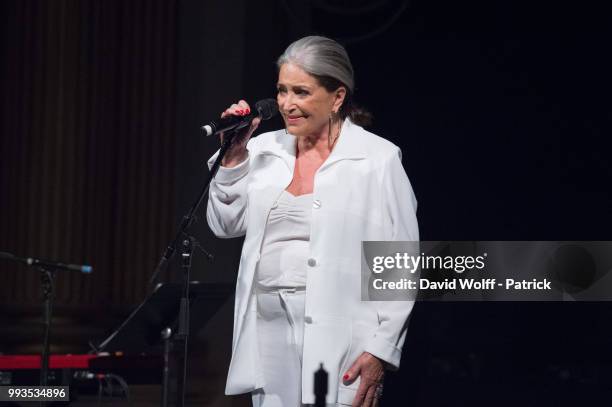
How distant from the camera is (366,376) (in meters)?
2.29

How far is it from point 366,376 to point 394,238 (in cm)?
36

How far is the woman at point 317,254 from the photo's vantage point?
2285 mm

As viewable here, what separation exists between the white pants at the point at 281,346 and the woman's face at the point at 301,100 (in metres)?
0.44

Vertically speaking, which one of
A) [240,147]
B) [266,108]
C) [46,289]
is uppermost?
[266,108]

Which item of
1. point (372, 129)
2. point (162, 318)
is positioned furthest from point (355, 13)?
point (162, 318)

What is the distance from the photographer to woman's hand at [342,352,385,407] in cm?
227

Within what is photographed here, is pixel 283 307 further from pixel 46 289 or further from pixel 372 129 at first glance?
pixel 372 129

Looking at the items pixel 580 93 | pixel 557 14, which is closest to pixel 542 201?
pixel 580 93

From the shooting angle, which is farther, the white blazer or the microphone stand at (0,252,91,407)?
the microphone stand at (0,252,91,407)

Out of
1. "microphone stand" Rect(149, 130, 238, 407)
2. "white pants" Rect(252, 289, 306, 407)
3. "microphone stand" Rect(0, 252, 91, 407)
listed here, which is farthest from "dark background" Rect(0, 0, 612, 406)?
"white pants" Rect(252, 289, 306, 407)

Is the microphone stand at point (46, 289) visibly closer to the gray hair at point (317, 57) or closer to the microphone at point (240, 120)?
the microphone at point (240, 120)

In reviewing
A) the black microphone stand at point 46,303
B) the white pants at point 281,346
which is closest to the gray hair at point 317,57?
the white pants at point 281,346

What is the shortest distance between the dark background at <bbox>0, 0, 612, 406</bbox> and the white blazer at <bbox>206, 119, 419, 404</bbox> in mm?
2200

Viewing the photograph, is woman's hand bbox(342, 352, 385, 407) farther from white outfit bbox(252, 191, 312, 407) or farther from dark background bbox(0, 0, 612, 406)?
dark background bbox(0, 0, 612, 406)
